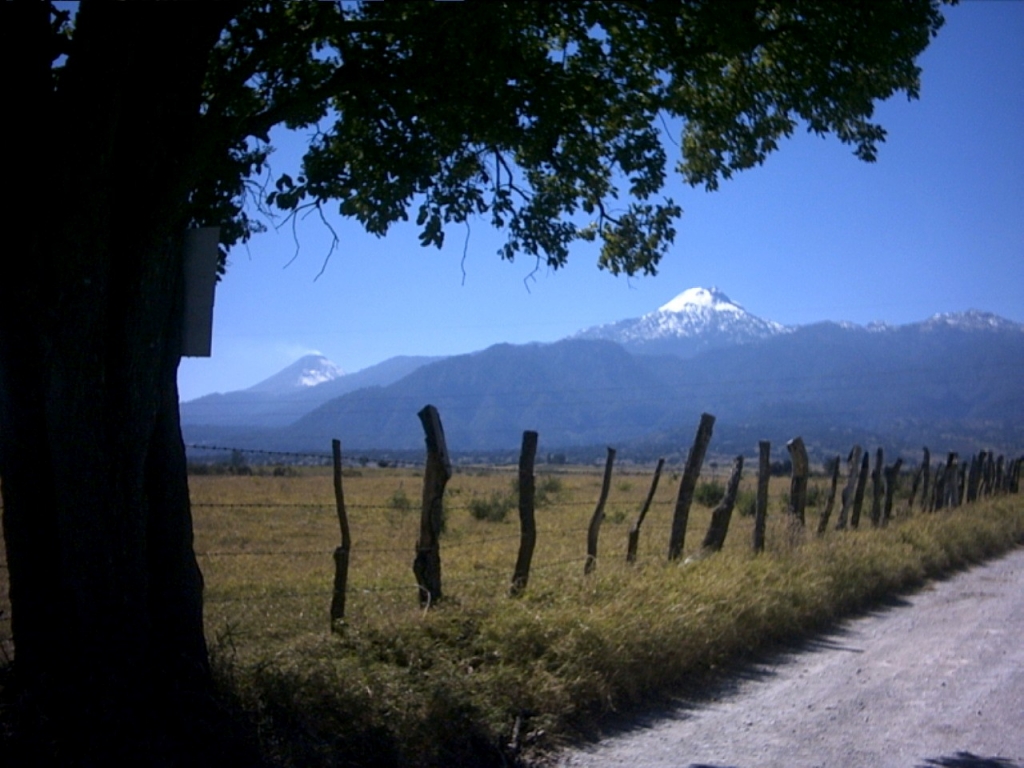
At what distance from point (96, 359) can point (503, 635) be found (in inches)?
130

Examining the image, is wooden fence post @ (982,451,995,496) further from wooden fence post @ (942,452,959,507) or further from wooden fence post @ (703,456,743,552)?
wooden fence post @ (703,456,743,552)

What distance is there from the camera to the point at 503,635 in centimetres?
688

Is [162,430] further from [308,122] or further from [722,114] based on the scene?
[722,114]

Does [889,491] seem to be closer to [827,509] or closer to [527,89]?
[827,509]

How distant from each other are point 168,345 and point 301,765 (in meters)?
2.35

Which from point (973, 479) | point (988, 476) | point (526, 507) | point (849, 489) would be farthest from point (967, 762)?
point (988, 476)

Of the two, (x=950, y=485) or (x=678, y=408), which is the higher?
(x=678, y=408)

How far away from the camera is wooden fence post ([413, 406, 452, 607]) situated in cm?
767

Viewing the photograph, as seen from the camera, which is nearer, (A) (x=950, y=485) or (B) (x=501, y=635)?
(B) (x=501, y=635)

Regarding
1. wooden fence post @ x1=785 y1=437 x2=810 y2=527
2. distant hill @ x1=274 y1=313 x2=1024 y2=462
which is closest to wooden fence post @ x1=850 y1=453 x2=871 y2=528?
wooden fence post @ x1=785 y1=437 x2=810 y2=527

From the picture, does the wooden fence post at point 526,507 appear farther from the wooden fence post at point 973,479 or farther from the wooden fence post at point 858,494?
the wooden fence post at point 973,479

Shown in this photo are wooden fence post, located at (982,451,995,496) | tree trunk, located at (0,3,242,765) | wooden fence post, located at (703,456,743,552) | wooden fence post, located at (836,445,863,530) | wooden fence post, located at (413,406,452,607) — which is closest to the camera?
tree trunk, located at (0,3,242,765)

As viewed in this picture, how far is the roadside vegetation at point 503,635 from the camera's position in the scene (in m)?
5.56

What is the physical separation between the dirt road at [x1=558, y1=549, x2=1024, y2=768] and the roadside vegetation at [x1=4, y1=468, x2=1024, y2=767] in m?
0.38
